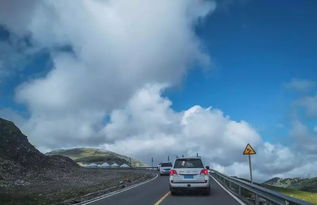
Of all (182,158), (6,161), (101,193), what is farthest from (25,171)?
(182,158)

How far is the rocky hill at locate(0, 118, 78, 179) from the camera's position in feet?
149

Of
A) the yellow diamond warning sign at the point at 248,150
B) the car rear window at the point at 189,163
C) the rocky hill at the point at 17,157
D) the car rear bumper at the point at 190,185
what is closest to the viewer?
the car rear bumper at the point at 190,185

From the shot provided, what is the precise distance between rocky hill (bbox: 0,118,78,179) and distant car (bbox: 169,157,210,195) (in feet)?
86.5

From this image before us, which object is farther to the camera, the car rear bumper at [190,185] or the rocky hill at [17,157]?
the rocky hill at [17,157]

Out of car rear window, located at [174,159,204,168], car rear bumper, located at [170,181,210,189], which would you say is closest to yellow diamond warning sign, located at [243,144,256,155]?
car rear window, located at [174,159,204,168]

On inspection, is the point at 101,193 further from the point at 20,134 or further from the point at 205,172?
the point at 20,134

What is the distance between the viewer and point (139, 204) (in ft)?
53.8

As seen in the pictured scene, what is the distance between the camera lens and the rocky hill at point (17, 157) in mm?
45562

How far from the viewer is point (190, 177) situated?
65.3 feet

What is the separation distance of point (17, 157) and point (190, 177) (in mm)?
38782

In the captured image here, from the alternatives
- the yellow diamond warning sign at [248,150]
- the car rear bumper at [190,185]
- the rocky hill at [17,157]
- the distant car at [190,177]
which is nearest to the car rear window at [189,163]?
the distant car at [190,177]

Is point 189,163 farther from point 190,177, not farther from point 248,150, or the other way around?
point 248,150

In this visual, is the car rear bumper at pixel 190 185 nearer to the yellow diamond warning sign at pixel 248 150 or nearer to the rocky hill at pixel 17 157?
the yellow diamond warning sign at pixel 248 150

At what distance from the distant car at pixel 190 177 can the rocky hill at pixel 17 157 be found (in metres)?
26.4
